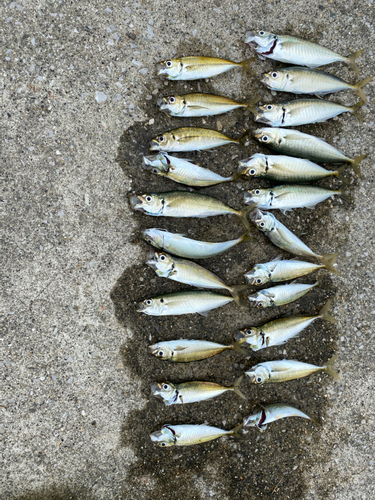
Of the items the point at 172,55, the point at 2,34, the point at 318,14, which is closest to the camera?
the point at 2,34

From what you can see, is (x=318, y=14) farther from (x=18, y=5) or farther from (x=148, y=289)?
(x=148, y=289)

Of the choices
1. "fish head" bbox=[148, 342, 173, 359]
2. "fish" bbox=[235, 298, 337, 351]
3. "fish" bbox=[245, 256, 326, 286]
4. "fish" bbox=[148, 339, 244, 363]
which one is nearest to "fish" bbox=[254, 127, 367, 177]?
"fish" bbox=[245, 256, 326, 286]

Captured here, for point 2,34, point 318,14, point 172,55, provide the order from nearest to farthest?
point 2,34, point 172,55, point 318,14

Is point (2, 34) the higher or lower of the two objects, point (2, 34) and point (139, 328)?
the higher

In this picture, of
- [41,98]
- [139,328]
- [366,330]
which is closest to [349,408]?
[366,330]

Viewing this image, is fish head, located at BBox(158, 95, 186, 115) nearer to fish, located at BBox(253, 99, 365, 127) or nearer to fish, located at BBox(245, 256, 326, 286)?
fish, located at BBox(253, 99, 365, 127)

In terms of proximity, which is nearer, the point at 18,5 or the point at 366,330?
the point at 18,5

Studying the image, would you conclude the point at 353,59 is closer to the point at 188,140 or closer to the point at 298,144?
the point at 298,144

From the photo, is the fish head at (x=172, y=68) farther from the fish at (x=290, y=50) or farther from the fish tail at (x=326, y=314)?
the fish tail at (x=326, y=314)
